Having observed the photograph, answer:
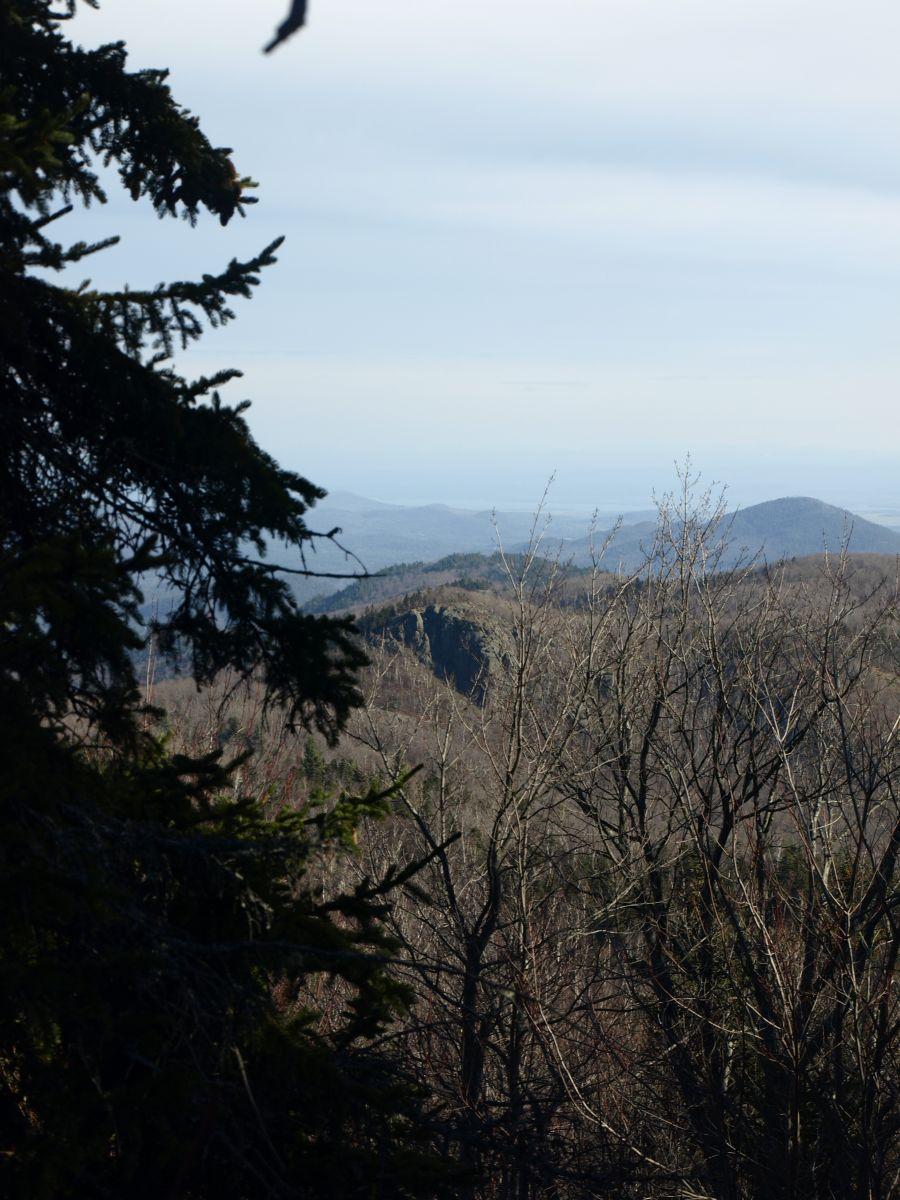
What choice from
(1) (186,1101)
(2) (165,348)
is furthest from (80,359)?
(1) (186,1101)

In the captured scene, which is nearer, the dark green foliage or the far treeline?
the far treeline

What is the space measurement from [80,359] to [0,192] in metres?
0.66

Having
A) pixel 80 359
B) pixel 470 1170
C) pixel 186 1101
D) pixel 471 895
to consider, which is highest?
pixel 80 359

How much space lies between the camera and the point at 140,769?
3.68 meters

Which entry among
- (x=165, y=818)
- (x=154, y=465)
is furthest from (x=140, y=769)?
(x=154, y=465)

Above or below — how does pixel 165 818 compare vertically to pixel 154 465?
below

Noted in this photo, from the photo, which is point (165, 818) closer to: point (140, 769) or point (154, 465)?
point (140, 769)

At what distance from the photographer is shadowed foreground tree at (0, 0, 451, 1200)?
271 cm

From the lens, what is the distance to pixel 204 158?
472 cm

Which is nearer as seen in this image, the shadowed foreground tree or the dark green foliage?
the shadowed foreground tree

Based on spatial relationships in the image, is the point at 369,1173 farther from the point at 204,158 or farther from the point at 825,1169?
the point at 825,1169

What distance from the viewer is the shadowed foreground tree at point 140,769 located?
2711mm

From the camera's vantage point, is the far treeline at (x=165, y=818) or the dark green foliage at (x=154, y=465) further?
the dark green foliage at (x=154, y=465)

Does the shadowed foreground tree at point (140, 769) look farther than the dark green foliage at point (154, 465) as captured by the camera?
No
